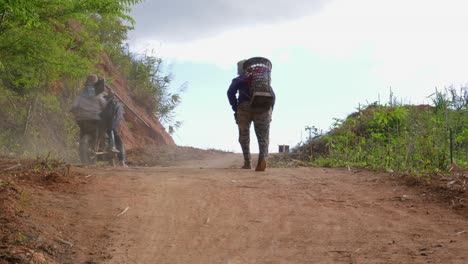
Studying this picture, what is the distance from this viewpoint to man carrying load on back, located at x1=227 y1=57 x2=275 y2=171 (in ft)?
34.7

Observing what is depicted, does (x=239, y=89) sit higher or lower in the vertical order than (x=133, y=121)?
lower

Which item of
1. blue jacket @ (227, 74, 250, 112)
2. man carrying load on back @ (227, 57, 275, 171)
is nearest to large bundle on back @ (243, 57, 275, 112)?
man carrying load on back @ (227, 57, 275, 171)

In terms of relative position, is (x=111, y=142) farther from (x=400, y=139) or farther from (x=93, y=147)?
(x=400, y=139)

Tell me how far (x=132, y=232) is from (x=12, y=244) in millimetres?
1224

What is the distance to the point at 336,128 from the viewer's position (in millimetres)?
14883

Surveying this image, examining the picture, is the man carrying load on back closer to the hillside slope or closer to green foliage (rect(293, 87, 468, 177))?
green foliage (rect(293, 87, 468, 177))

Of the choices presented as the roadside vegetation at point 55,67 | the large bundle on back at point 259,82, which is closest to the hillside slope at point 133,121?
the roadside vegetation at point 55,67

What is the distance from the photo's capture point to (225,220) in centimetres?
682

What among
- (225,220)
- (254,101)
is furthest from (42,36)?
(225,220)

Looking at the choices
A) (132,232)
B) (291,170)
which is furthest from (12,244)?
(291,170)

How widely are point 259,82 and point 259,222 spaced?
4244 mm

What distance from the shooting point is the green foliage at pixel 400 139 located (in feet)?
34.1

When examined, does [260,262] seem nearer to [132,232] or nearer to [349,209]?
[132,232]

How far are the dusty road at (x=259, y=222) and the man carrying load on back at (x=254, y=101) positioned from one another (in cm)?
175
